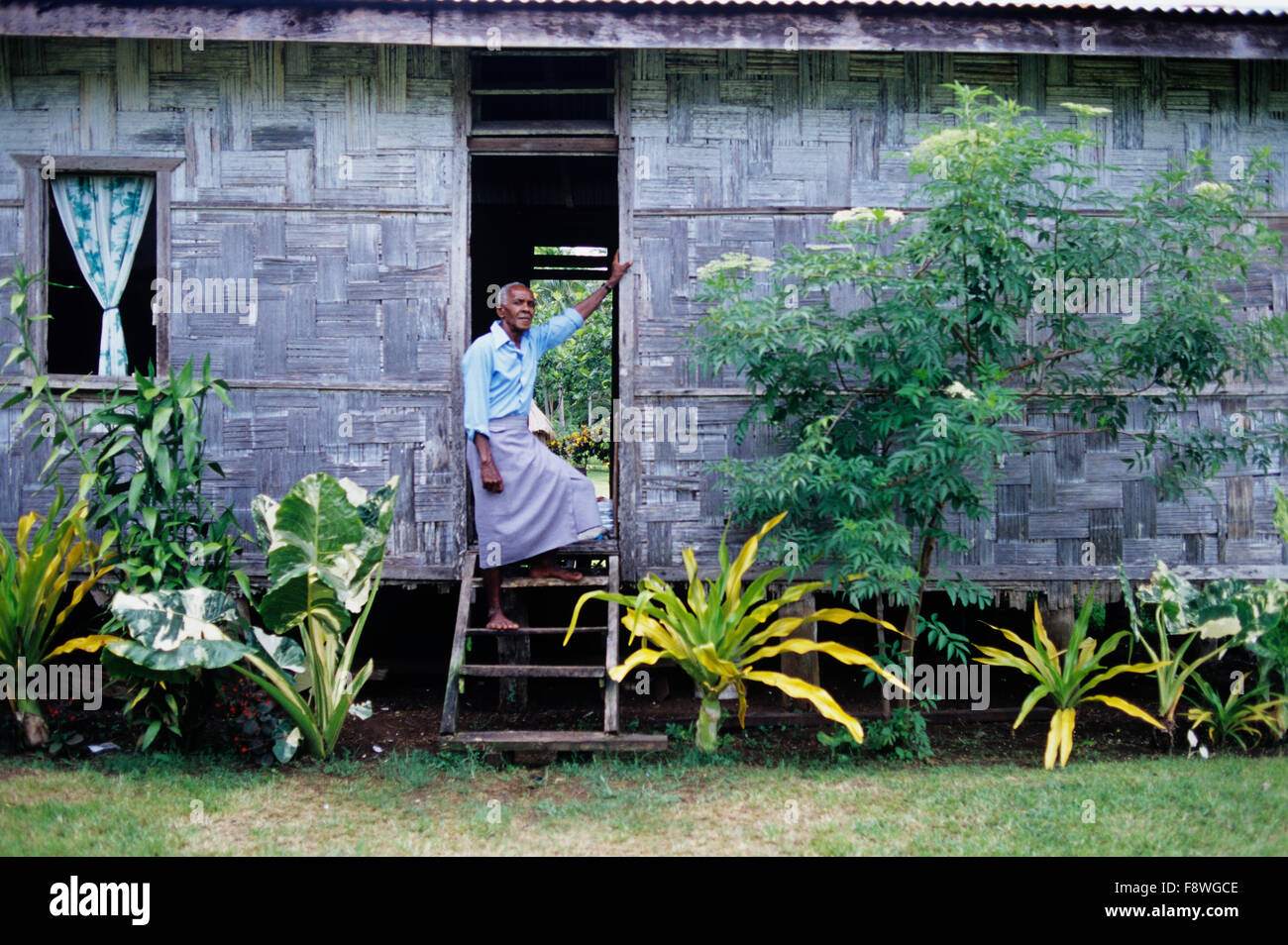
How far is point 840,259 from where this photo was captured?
5.12 metres

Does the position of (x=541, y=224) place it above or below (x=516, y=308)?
above

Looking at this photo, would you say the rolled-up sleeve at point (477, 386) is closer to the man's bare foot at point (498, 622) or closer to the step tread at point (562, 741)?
the man's bare foot at point (498, 622)

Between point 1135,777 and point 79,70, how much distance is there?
7.35m

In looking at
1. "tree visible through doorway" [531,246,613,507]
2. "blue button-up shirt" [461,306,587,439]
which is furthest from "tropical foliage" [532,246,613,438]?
"blue button-up shirt" [461,306,587,439]

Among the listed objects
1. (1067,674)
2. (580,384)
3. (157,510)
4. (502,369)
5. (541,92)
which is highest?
(541,92)

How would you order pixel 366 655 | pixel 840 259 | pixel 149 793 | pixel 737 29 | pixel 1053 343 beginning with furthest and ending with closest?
pixel 366 655 → pixel 1053 343 → pixel 737 29 → pixel 840 259 → pixel 149 793

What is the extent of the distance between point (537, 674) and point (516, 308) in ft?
6.84

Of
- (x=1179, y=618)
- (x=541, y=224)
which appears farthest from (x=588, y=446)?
(x=1179, y=618)

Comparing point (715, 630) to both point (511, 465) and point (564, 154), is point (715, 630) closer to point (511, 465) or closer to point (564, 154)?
point (511, 465)

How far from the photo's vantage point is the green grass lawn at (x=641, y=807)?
13.9 ft

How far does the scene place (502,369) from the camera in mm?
5750
